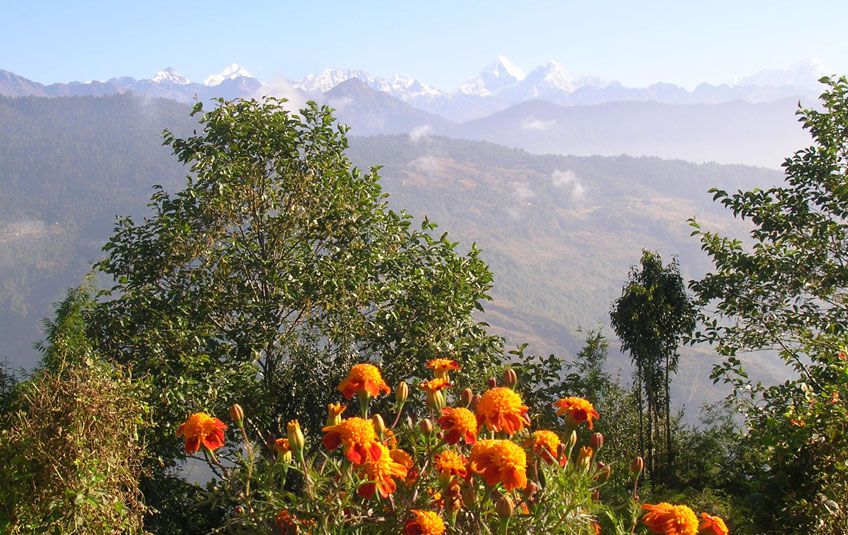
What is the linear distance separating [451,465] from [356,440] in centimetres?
49

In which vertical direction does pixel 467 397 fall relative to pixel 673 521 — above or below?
above

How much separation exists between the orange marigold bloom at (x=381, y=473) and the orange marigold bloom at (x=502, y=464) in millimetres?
364

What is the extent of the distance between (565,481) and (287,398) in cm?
660

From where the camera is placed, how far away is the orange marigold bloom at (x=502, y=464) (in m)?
2.65

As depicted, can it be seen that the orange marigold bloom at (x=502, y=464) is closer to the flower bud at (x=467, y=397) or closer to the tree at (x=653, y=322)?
the flower bud at (x=467, y=397)

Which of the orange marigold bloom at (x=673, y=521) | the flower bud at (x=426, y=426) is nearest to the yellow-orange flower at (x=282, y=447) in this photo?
the flower bud at (x=426, y=426)

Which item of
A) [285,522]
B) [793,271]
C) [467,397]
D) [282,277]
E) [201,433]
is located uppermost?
[793,271]

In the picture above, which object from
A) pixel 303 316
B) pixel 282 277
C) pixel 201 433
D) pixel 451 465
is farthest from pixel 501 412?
pixel 303 316

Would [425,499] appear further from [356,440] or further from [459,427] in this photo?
[356,440]

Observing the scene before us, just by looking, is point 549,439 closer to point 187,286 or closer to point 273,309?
point 273,309

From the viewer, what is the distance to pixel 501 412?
118 inches

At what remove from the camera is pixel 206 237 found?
891cm

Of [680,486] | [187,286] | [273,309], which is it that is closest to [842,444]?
[273,309]

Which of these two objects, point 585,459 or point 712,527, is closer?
point 712,527
